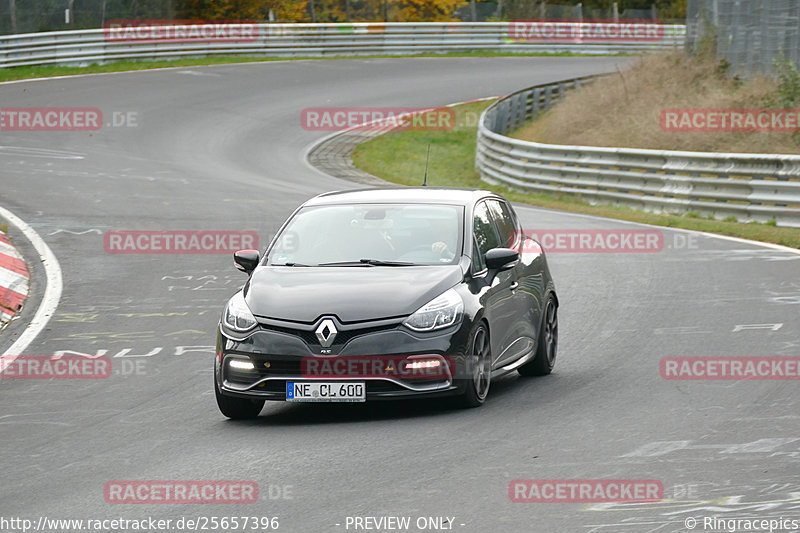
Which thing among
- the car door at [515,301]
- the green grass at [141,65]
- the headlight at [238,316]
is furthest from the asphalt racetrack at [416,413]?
the green grass at [141,65]

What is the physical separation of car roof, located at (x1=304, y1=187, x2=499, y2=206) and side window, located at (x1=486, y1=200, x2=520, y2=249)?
191 millimetres

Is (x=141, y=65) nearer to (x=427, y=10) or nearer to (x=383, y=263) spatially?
(x=427, y=10)

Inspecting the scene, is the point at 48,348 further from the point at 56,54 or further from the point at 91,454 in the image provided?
the point at 56,54

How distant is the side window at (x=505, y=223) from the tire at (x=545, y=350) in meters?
0.60

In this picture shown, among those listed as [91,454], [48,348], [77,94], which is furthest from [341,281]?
[77,94]

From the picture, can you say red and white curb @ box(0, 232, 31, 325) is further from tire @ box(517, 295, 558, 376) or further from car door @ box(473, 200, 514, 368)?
tire @ box(517, 295, 558, 376)

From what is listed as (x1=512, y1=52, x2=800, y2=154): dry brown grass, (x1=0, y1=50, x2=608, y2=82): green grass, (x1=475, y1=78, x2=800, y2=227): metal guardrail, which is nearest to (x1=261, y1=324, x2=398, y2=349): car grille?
(x1=475, y1=78, x2=800, y2=227): metal guardrail

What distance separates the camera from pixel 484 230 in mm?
10188

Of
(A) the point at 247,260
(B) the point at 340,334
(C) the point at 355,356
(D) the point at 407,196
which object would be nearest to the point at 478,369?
(C) the point at 355,356

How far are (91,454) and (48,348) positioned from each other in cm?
416

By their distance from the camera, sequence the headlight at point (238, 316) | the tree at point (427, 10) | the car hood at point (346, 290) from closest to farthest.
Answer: the car hood at point (346, 290)
the headlight at point (238, 316)
the tree at point (427, 10)

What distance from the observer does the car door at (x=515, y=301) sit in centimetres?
989

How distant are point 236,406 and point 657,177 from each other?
1621 cm

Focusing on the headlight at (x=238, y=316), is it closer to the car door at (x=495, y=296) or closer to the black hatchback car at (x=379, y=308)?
the black hatchback car at (x=379, y=308)
